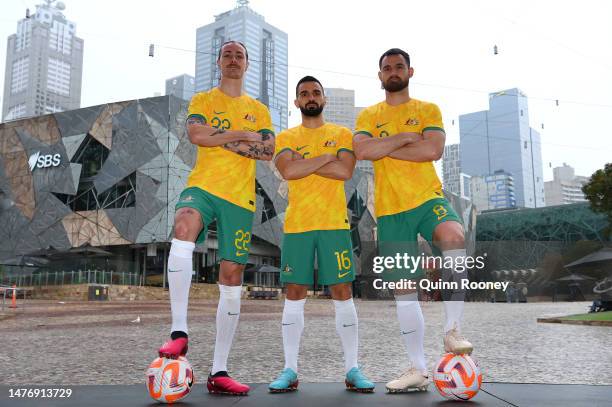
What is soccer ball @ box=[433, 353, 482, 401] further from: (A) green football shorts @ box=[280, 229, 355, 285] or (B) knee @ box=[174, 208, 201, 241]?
(B) knee @ box=[174, 208, 201, 241]

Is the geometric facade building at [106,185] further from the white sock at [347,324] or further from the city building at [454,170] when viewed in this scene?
the city building at [454,170]

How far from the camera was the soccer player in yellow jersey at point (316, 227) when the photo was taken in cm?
396

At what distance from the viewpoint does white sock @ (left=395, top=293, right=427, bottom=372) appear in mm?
3850

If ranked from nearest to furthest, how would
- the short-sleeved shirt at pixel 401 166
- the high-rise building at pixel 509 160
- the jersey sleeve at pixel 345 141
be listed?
the short-sleeved shirt at pixel 401 166 → the jersey sleeve at pixel 345 141 → the high-rise building at pixel 509 160

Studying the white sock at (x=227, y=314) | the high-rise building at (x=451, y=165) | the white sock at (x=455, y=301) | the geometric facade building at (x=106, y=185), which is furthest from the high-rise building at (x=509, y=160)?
the white sock at (x=227, y=314)

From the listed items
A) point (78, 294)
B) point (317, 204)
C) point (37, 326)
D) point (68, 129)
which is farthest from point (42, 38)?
point (317, 204)

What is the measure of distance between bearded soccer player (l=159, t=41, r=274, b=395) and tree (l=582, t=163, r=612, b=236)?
25.1 meters

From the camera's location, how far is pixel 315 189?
4129 mm

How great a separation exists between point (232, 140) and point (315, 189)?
29.9 inches

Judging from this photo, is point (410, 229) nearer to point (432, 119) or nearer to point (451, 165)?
point (432, 119)

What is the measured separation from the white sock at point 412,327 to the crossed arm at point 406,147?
1046 millimetres

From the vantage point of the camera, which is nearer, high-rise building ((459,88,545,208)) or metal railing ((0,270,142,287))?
metal railing ((0,270,142,287))

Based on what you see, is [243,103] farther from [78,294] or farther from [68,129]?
[68,129]

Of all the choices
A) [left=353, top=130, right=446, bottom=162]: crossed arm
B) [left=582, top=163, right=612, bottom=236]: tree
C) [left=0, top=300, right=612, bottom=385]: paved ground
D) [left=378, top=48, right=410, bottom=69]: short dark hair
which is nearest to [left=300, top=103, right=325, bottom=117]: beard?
[left=353, top=130, right=446, bottom=162]: crossed arm
